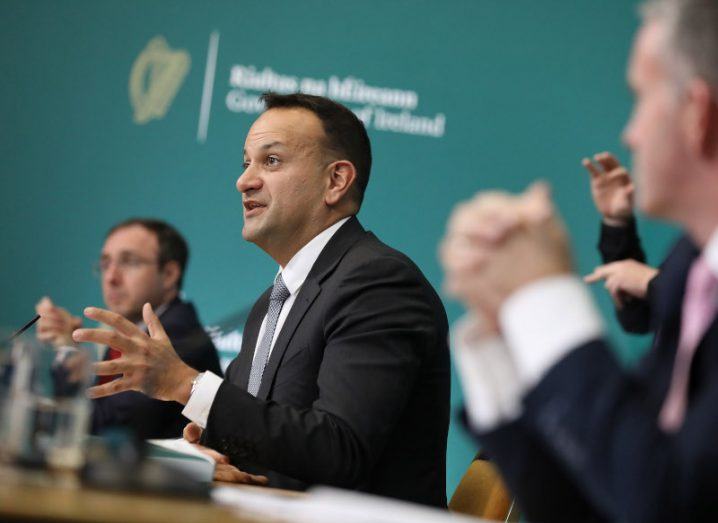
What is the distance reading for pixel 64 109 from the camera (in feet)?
16.2

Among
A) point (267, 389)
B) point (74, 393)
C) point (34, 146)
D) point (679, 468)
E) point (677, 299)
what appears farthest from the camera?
point (34, 146)

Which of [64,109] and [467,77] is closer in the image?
[467,77]

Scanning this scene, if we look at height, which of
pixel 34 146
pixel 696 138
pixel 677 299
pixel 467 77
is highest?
pixel 467 77

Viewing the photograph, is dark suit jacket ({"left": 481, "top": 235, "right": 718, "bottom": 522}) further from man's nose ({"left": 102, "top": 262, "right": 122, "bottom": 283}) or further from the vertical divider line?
the vertical divider line

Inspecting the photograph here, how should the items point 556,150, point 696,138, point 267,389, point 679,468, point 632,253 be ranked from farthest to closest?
point 556,150 → point 632,253 → point 267,389 → point 696,138 → point 679,468

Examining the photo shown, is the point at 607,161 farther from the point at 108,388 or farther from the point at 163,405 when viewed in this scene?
the point at 163,405

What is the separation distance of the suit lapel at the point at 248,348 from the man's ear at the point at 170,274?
1771 mm

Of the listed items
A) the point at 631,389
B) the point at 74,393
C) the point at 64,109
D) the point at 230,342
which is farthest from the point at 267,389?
the point at 64,109

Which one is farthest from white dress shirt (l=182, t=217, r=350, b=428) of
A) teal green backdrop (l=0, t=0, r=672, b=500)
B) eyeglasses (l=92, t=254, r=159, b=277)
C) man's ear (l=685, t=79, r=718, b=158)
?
eyeglasses (l=92, t=254, r=159, b=277)

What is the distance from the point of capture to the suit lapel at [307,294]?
7.94ft

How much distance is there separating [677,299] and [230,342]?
3447mm

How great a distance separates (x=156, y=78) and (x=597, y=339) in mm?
4051

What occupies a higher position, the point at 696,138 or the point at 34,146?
the point at 34,146

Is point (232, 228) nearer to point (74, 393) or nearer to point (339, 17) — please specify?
point (339, 17)
